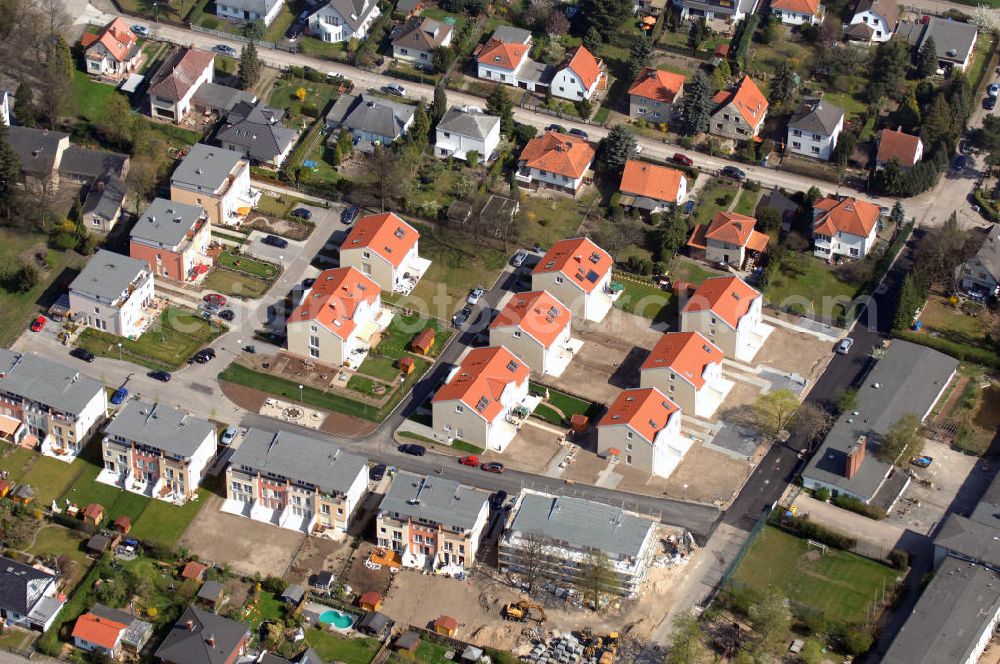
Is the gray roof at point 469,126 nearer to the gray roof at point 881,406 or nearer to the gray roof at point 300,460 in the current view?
the gray roof at point 881,406

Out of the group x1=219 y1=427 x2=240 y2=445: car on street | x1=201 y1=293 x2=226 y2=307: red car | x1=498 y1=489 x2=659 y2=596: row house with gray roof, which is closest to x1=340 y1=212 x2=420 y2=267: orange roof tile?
x1=201 y1=293 x2=226 y2=307: red car

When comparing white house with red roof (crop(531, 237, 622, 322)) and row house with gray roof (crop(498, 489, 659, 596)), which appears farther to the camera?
white house with red roof (crop(531, 237, 622, 322))

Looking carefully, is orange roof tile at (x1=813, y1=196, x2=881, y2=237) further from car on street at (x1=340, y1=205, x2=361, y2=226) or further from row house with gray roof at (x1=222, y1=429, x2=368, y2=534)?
row house with gray roof at (x1=222, y1=429, x2=368, y2=534)

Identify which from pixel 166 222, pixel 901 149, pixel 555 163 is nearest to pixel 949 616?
pixel 901 149

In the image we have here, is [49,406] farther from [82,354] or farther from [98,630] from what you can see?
[98,630]

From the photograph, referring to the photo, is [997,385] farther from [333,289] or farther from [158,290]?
[158,290]

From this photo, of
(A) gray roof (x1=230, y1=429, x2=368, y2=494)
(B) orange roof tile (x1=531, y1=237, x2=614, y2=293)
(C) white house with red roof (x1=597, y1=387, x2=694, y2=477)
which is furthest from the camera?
(B) orange roof tile (x1=531, y1=237, x2=614, y2=293)

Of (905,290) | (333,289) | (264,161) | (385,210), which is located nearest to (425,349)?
(333,289)

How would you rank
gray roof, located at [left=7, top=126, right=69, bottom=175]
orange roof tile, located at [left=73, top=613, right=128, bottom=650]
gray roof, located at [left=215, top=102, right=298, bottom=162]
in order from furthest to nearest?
gray roof, located at [left=215, top=102, right=298, bottom=162] < gray roof, located at [left=7, top=126, right=69, bottom=175] < orange roof tile, located at [left=73, top=613, right=128, bottom=650]
